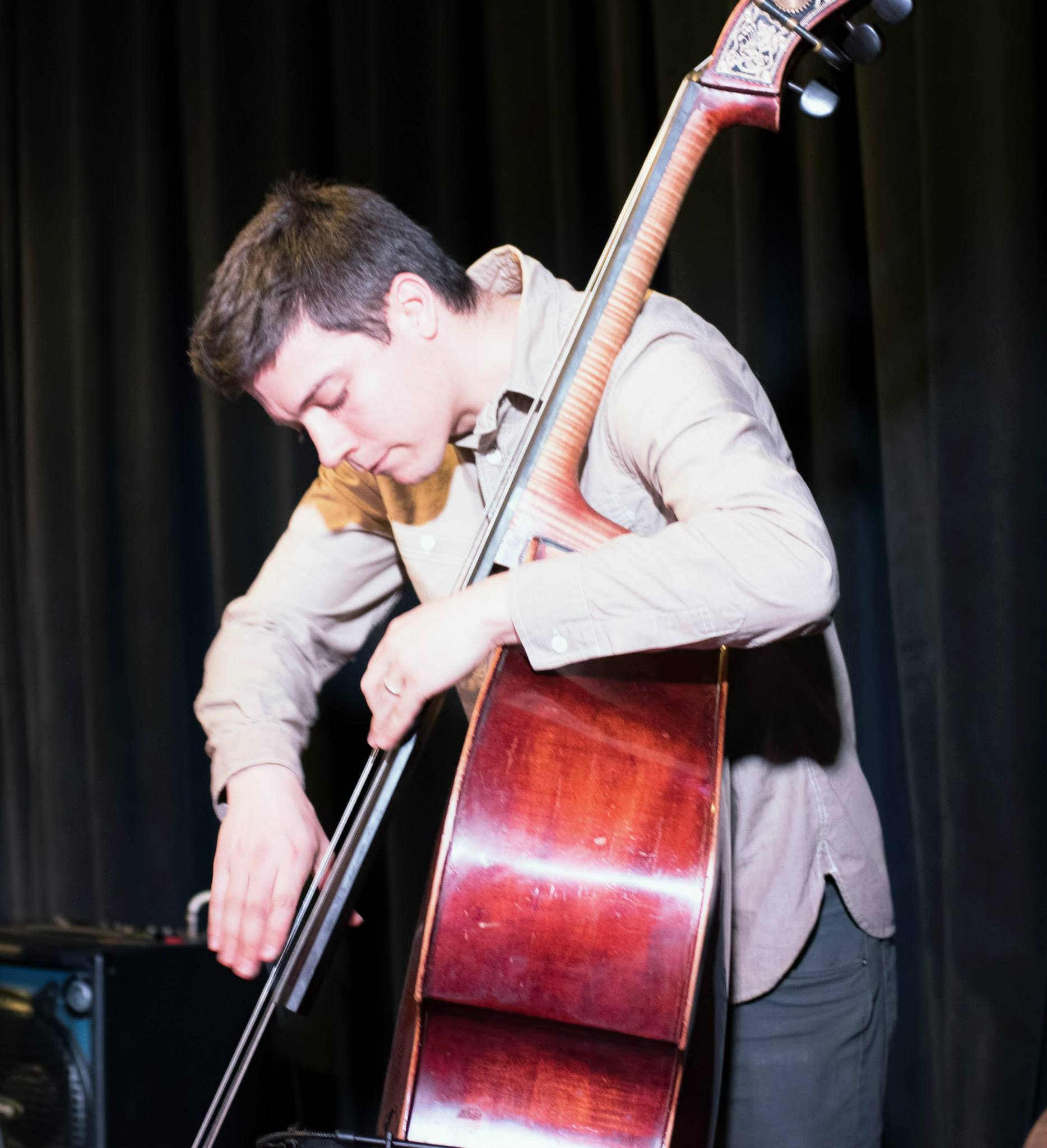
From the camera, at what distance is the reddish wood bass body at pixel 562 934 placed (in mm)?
881

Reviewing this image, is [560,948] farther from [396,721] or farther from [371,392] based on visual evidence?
[371,392]

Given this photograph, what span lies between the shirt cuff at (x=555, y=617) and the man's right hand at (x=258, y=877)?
37 centimetres

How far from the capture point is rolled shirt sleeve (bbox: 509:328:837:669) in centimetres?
91

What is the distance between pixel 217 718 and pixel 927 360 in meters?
1.03

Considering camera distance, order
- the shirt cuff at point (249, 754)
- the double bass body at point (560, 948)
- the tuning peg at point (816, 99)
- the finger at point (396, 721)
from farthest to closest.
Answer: the shirt cuff at point (249, 754)
the tuning peg at point (816, 99)
the finger at point (396, 721)
the double bass body at point (560, 948)

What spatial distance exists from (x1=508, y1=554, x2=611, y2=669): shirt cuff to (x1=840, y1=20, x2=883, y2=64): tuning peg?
1.77 feet

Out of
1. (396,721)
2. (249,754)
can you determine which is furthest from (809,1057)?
(249,754)

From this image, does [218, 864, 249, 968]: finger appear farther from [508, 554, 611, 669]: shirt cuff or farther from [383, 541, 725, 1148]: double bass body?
[508, 554, 611, 669]: shirt cuff

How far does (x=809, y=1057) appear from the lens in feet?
3.78

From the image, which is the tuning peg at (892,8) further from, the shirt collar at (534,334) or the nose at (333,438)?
the nose at (333,438)

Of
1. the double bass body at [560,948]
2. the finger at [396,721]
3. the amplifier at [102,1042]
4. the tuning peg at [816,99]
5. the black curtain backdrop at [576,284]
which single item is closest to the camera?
the double bass body at [560,948]

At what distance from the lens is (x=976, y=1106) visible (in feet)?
5.28

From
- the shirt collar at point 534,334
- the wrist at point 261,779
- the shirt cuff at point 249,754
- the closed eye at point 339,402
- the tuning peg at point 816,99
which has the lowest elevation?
the wrist at point 261,779

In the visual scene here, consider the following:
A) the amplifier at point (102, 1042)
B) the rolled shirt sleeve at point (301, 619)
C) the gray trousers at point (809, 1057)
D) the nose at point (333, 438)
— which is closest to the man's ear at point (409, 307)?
the nose at point (333, 438)
